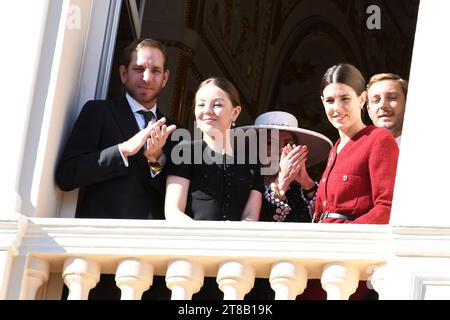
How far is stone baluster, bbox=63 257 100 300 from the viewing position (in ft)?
16.4

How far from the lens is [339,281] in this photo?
4.87 m

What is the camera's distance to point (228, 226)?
495cm

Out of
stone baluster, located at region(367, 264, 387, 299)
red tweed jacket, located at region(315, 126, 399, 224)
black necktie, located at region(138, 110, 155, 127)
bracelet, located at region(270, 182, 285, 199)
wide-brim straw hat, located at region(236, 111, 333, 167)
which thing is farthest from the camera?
wide-brim straw hat, located at region(236, 111, 333, 167)

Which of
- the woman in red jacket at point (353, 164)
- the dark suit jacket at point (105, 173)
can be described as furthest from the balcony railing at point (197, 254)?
the dark suit jacket at point (105, 173)

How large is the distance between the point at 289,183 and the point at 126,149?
72 centimetres

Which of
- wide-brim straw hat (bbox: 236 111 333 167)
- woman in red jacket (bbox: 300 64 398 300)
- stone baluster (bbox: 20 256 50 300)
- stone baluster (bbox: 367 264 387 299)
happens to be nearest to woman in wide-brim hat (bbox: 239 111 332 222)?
wide-brim straw hat (bbox: 236 111 333 167)

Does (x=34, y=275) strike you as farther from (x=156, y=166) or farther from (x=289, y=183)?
(x=289, y=183)

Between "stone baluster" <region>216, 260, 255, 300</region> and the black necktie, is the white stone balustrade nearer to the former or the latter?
"stone baluster" <region>216, 260, 255, 300</region>

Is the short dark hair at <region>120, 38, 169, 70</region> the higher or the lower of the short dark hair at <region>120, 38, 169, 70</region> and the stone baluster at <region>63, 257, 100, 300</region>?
the higher

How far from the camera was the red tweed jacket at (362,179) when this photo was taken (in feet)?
16.9

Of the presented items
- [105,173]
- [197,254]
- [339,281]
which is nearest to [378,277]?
[339,281]

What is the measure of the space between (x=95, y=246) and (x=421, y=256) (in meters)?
1.15

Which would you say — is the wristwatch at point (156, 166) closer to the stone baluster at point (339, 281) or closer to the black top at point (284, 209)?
the black top at point (284, 209)

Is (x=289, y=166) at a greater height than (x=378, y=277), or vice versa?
(x=289, y=166)
